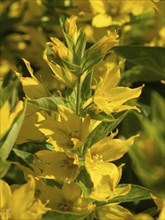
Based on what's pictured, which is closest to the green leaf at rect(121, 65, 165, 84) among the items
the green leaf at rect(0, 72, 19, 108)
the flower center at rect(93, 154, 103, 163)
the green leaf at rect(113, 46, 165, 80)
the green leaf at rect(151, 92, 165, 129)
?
the green leaf at rect(113, 46, 165, 80)

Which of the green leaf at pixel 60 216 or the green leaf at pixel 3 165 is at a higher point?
the green leaf at pixel 3 165

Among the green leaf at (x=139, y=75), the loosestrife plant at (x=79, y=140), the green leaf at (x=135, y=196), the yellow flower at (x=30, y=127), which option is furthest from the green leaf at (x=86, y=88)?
the green leaf at (x=139, y=75)

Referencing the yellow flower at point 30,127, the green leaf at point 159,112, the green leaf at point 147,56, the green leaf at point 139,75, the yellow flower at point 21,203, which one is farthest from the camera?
the green leaf at point 139,75

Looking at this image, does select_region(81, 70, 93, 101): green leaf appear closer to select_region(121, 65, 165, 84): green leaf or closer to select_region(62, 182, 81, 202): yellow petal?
select_region(62, 182, 81, 202): yellow petal

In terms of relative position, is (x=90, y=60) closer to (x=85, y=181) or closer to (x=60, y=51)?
(x=60, y=51)

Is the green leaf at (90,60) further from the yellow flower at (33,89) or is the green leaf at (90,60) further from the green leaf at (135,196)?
the green leaf at (135,196)

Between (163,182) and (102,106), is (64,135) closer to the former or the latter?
(102,106)
